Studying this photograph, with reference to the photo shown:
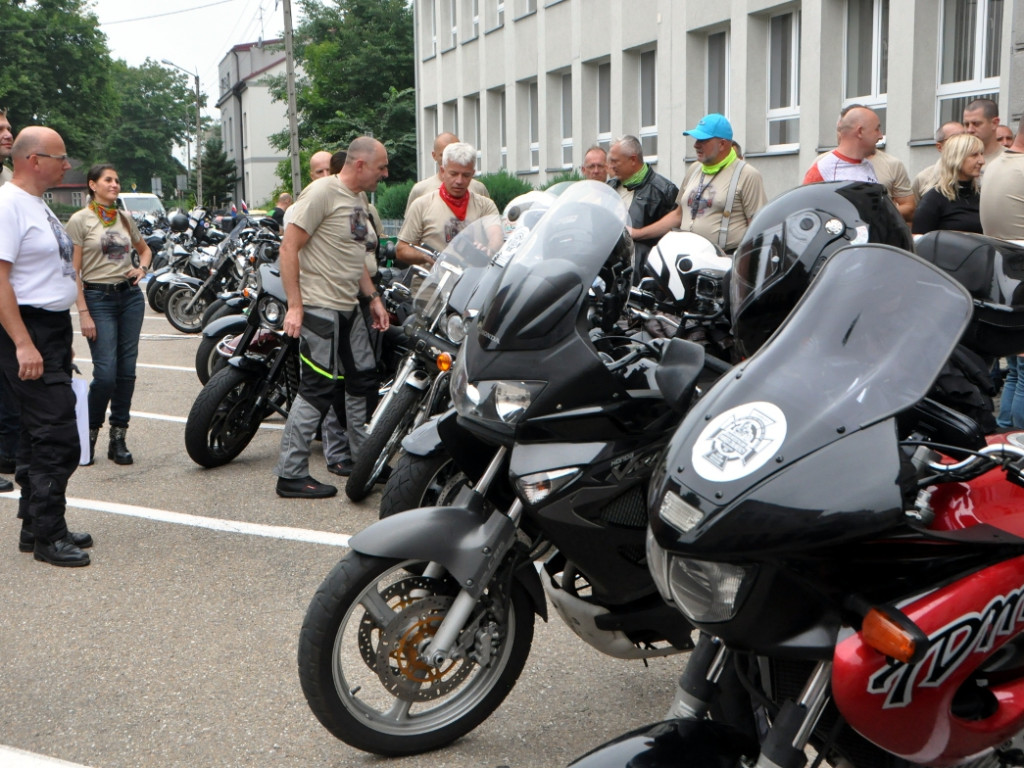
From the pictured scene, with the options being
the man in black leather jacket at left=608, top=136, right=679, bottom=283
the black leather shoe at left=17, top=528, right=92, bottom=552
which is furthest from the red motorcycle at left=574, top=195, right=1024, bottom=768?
the man in black leather jacket at left=608, top=136, right=679, bottom=283

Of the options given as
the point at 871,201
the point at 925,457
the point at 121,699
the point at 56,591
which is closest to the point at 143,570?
the point at 56,591

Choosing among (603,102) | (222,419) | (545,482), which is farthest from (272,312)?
(603,102)

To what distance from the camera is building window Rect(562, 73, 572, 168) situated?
23.5 m

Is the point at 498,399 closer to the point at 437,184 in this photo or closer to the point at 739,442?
the point at 739,442

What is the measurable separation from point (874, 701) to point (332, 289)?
476cm

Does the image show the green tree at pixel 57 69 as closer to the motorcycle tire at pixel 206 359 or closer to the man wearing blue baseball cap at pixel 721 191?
the motorcycle tire at pixel 206 359

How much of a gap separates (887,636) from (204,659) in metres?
2.89

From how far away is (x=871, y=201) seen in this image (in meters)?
2.94

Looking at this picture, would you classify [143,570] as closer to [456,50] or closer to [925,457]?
[925,457]

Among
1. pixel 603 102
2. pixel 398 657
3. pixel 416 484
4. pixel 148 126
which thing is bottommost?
pixel 398 657

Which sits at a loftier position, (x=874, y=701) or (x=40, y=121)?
(x=40, y=121)

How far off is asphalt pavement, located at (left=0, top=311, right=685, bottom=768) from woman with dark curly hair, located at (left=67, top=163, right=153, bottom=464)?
3.37 ft

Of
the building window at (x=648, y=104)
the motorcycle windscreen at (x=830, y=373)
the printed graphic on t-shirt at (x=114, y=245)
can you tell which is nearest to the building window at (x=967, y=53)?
the building window at (x=648, y=104)

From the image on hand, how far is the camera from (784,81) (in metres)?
16.0
